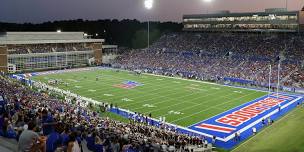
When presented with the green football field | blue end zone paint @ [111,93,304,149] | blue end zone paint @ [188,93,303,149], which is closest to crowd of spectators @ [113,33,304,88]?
the green football field

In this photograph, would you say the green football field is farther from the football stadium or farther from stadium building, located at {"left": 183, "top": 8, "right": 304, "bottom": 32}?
stadium building, located at {"left": 183, "top": 8, "right": 304, "bottom": 32}

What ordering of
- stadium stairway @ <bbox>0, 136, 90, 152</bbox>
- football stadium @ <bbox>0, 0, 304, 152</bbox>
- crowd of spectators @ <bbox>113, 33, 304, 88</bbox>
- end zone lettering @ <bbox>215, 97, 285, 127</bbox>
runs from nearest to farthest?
stadium stairway @ <bbox>0, 136, 90, 152</bbox>
football stadium @ <bbox>0, 0, 304, 152</bbox>
end zone lettering @ <bbox>215, 97, 285, 127</bbox>
crowd of spectators @ <bbox>113, 33, 304, 88</bbox>

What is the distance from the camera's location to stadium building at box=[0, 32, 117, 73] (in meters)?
55.2

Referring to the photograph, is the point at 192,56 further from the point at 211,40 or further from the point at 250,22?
the point at 250,22

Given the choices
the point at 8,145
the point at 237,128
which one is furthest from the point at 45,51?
the point at 8,145

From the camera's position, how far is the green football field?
1214 inches

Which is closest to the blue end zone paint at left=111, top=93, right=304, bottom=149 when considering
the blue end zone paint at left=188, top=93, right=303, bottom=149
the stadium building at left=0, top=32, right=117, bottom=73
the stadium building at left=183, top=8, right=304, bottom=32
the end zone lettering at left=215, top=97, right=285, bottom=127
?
the blue end zone paint at left=188, top=93, right=303, bottom=149

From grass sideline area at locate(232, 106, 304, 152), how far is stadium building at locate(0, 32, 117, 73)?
4182 centimetres

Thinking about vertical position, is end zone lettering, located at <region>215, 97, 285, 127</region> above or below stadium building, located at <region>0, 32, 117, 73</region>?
below

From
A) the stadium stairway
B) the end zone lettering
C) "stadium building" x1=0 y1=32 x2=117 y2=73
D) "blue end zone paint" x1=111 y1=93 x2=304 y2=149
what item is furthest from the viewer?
"stadium building" x1=0 y1=32 x2=117 y2=73

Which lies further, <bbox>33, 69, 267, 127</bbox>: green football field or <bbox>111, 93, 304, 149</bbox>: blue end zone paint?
<bbox>33, 69, 267, 127</bbox>: green football field

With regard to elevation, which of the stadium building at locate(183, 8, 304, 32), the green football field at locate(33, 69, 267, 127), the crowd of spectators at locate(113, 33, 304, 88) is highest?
the stadium building at locate(183, 8, 304, 32)

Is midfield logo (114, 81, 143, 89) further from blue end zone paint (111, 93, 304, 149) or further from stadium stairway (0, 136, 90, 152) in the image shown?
stadium stairway (0, 136, 90, 152)

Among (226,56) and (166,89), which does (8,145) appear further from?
(226,56)
